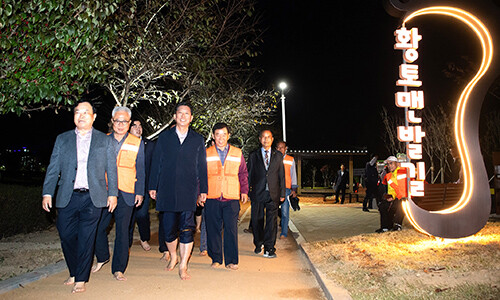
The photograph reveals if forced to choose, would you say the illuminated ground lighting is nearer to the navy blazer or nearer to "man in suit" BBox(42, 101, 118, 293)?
the navy blazer

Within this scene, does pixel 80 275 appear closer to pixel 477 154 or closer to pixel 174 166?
pixel 174 166

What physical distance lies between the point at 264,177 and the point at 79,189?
3147mm

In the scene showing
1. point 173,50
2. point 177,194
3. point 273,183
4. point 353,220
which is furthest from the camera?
point 353,220

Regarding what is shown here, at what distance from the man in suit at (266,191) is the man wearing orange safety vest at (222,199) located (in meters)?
0.78

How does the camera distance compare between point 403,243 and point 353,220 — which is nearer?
point 403,243

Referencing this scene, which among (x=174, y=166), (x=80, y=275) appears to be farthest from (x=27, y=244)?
(x=174, y=166)

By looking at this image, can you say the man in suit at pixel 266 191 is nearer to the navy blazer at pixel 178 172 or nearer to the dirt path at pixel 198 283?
the dirt path at pixel 198 283

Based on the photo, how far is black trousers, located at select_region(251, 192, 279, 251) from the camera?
21.5 ft

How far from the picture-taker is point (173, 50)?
983cm

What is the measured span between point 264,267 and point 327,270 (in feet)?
3.25

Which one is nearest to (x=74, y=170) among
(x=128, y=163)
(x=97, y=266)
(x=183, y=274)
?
(x=128, y=163)

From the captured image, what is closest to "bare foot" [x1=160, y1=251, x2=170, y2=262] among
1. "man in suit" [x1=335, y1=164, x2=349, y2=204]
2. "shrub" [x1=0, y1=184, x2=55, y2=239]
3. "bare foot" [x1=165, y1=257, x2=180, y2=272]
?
"bare foot" [x1=165, y1=257, x2=180, y2=272]

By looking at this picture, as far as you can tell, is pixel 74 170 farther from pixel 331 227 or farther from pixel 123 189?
pixel 331 227

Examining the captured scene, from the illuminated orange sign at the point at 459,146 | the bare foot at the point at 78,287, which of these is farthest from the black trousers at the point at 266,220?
the bare foot at the point at 78,287
